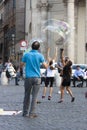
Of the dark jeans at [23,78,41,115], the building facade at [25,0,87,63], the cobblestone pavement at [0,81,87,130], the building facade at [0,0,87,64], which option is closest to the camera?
the cobblestone pavement at [0,81,87,130]

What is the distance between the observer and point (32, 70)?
52.9ft

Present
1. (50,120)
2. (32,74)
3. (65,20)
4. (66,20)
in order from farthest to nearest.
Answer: (65,20) < (66,20) < (32,74) < (50,120)

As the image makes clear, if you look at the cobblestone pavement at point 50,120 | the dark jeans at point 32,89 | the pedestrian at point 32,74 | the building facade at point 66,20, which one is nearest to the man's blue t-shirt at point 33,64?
the pedestrian at point 32,74

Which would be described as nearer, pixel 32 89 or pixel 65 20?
pixel 32 89

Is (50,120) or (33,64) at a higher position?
(33,64)

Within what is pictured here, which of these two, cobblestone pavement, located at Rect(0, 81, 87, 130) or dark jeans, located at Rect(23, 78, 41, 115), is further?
dark jeans, located at Rect(23, 78, 41, 115)

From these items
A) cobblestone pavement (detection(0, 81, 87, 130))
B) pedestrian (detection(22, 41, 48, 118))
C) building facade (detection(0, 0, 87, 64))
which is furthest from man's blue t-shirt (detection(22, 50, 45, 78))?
building facade (detection(0, 0, 87, 64))

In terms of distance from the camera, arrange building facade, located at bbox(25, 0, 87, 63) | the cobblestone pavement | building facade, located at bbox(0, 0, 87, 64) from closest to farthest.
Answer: the cobblestone pavement
building facade, located at bbox(0, 0, 87, 64)
building facade, located at bbox(25, 0, 87, 63)

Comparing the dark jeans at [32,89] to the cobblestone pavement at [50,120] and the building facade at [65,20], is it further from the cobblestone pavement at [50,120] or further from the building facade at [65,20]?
the building facade at [65,20]

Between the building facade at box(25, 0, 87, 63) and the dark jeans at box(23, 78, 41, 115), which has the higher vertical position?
the building facade at box(25, 0, 87, 63)

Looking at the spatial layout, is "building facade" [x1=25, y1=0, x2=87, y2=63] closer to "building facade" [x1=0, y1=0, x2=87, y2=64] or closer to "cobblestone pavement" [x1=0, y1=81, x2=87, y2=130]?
"building facade" [x1=0, y1=0, x2=87, y2=64]

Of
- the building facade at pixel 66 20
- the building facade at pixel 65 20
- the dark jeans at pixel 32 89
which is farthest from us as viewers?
the building facade at pixel 66 20

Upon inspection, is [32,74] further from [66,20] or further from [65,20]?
[65,20]

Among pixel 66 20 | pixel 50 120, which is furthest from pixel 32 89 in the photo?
pixel 66 20
